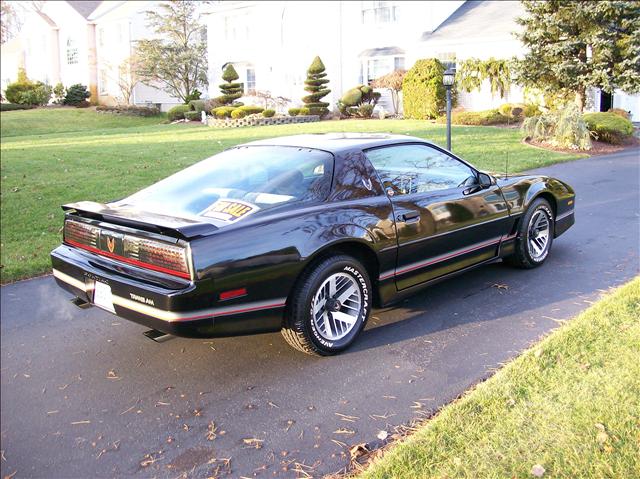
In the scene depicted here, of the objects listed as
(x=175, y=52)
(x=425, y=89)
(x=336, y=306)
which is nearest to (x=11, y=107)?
(x=175, y=52)

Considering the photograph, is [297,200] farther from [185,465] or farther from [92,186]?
[92,186]

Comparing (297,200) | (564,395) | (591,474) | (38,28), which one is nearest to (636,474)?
Result: (591,474)

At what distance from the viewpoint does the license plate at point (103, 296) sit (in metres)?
4.01

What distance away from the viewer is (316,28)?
3073 centimetres

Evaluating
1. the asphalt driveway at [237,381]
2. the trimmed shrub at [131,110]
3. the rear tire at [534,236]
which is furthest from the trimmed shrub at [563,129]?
the trimmed shrub at [131,110]

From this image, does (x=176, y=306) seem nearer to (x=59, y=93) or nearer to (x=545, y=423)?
(x=545, y=423)

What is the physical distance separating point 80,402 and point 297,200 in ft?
6.04

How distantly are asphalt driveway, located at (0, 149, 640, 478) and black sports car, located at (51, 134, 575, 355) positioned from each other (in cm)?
31

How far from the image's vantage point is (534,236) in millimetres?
6043

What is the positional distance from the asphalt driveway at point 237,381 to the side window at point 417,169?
0.99 meters

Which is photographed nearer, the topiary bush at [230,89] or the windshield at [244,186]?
the windshield at [244,186]

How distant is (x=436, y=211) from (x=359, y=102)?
23446 millimetres

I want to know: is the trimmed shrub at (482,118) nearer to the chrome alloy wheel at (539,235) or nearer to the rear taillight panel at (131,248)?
the chrome alloy wheel at (539,235)

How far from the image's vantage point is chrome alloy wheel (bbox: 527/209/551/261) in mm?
5980
